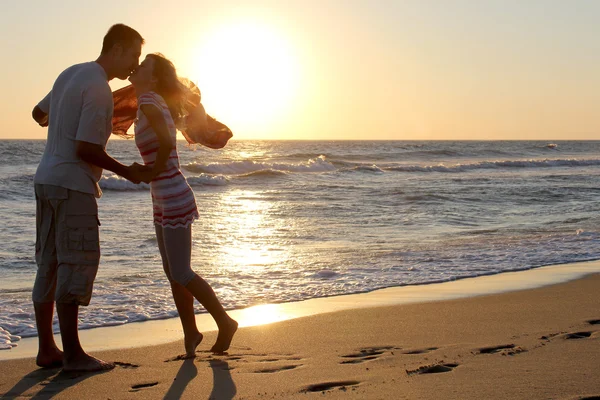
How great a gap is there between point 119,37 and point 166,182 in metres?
0.80

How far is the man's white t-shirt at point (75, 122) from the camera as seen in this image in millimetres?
3746

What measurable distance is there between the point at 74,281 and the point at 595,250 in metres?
7.34

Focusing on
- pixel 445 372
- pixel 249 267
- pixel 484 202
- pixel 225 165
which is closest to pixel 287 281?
pixel 249 267

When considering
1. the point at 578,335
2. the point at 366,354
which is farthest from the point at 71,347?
the point at 578,335

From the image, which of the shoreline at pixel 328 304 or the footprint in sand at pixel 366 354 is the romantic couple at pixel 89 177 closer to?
the shoreline at pixel 328 304

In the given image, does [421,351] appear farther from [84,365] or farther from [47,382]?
[47,382]

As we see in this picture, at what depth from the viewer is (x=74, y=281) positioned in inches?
152

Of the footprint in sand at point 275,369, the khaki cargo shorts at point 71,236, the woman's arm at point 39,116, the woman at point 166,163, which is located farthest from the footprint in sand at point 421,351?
the woman's arm at point 39,116

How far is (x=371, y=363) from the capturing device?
398cm

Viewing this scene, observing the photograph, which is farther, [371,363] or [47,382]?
[371,363]

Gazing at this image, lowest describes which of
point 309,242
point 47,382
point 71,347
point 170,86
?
point 309,242

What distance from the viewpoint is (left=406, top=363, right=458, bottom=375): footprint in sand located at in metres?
3.71

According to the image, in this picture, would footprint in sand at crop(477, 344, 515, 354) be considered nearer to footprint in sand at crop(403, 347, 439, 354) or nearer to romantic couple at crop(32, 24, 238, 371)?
footprint in sand at crop(403, 347, 439, 354)

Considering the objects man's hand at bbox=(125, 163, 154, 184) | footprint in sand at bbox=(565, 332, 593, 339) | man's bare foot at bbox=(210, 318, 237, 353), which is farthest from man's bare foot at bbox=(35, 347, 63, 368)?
footprint in sand at bbox=(565, 332, 593, 339)
